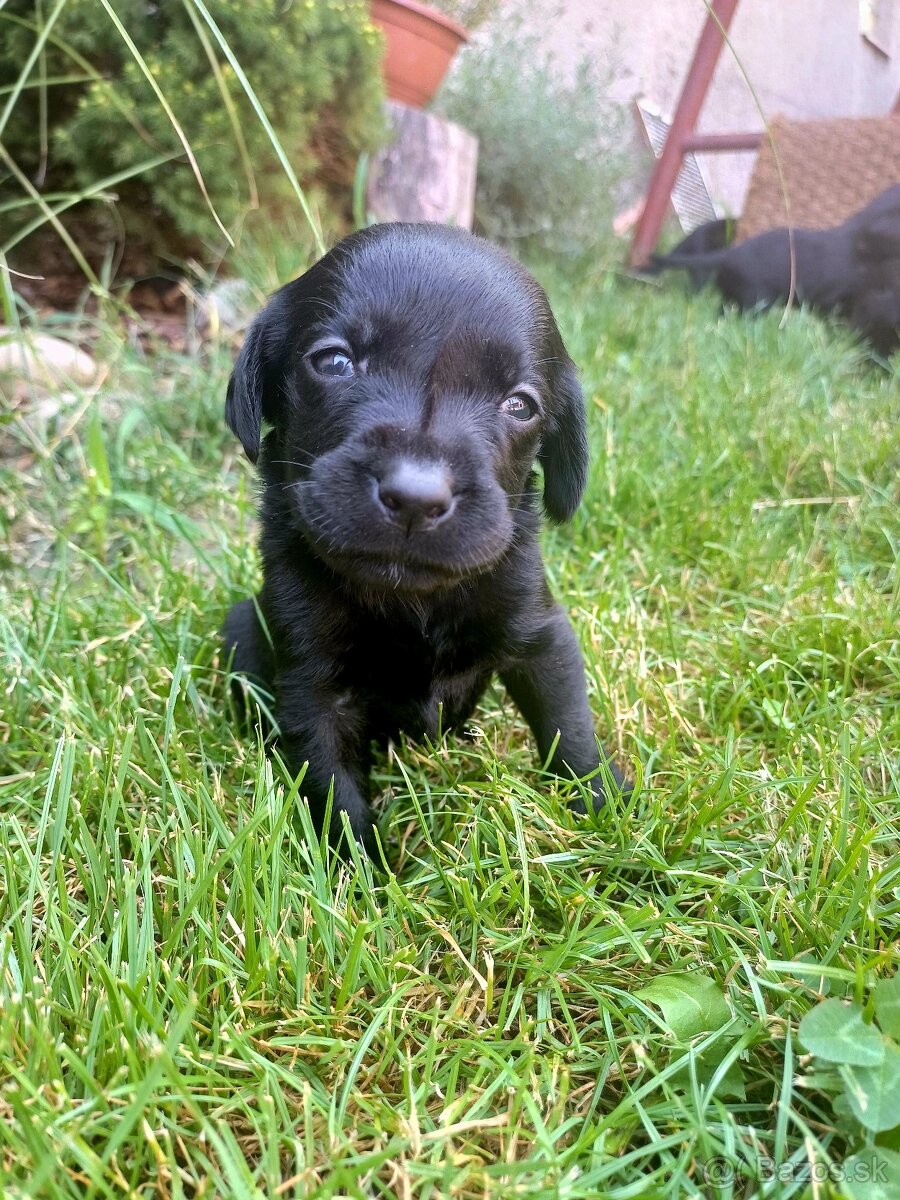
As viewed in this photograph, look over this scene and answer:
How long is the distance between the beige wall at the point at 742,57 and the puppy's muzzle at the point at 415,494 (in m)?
7.07

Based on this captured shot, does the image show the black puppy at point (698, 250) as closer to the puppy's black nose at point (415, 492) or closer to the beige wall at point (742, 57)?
the beige wall at point (742, 57)

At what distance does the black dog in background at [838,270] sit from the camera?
175 inches

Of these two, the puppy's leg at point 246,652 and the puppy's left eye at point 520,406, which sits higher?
the puppy's left eye at point 520,406

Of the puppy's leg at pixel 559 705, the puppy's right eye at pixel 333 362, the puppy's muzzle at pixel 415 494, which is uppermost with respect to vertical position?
the puppy's right eye at pixel 333 362

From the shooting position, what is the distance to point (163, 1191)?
86 cm

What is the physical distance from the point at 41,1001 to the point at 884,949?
3.34 ft

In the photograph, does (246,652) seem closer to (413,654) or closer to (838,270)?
(413,654)

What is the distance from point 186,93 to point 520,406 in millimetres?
2916

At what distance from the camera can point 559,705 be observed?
63.2 inches

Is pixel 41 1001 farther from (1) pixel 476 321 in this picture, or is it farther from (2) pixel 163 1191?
(1) pixel 476 321

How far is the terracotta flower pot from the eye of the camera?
14.5ft

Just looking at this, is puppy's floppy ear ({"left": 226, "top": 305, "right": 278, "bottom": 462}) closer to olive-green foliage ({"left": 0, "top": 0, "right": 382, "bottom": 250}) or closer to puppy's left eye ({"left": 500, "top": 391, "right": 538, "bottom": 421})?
puppy's left eye ({"left": 500, "top": 391, "right": 538, "bottom": 421})

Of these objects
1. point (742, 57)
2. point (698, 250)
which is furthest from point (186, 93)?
point (742, 57)

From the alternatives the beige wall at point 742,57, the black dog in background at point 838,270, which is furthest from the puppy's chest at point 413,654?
the beige wall at point 742,57
